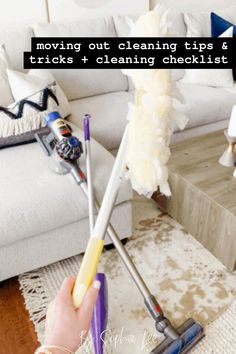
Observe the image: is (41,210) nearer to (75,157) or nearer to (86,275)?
(75,157)

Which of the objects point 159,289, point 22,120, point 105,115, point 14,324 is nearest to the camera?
point 14,324

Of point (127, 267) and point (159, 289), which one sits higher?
point (127, 267)

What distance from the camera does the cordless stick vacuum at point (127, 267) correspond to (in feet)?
1.93

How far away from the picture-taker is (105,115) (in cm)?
194

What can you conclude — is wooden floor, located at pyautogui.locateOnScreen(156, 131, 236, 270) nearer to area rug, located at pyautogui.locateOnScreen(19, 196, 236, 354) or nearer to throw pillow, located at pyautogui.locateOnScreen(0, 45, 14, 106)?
area rug, located at pyautogui.locateOnScreen(19, 196, 236, 354)

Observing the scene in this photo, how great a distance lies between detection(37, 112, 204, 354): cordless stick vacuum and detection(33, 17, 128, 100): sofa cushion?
2.64ft

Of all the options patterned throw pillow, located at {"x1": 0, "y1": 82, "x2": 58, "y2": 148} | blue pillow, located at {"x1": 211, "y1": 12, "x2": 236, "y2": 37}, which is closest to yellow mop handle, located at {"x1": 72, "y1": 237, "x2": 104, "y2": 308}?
patterned throw pillow, located at {"x1": 0, "y1": 82, "x2": 58, "y2": 148}

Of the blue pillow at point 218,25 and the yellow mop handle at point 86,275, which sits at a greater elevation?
the blue pillow at point 218,25

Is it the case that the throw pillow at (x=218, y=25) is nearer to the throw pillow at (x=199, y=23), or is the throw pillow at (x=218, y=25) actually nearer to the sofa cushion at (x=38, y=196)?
the throw pillow at (x=199, y=23)

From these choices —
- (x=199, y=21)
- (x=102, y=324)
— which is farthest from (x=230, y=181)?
(x=199, y=21)

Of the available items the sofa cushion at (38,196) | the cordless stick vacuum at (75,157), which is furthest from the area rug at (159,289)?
the sofa cushion at (38,196)

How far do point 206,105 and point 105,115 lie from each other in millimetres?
703

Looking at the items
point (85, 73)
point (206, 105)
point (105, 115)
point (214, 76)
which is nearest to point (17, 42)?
point (85, 73)

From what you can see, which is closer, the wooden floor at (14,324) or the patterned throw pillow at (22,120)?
the wooden floor at (14,324)
